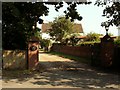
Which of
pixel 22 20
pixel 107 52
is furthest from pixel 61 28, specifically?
pixel 22 20

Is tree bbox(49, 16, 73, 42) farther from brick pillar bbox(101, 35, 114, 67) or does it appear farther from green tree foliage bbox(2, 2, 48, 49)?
green tree foliage bbox(2, 2, 48, 49)

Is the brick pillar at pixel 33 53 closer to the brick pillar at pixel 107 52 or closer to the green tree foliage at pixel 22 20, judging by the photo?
the green tree foliage at pixel 22 20

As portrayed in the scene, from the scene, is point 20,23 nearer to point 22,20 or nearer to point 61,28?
point 22,20

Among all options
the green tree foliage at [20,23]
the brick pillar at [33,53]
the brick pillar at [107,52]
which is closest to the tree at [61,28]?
the brick pillar at [107,52]

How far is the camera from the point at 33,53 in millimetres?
21250

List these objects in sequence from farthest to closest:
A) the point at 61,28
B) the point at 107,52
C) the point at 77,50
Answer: the point at 61,28
the point at 77,50
the point at 107,52

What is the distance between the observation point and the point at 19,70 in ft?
65.8

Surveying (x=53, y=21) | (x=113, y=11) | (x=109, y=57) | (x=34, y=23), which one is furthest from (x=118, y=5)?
(x=53, y=21)

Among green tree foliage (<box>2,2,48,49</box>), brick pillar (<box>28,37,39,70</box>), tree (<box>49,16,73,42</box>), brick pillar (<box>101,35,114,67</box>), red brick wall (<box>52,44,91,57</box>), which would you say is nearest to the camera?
brick pillar (<box>28,37,39,70</box>)

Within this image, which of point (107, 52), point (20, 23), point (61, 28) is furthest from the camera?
point (61, 28)

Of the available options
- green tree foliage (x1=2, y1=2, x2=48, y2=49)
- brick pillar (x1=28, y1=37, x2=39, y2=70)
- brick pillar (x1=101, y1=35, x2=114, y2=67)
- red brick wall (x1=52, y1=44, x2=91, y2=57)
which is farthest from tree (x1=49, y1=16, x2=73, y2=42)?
brick pillar (x1=28, y1=37, x2=39, y2=70)

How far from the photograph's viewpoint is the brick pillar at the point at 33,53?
20.9 meters

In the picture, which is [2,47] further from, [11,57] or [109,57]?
[109,57]

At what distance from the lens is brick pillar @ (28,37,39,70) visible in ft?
68.7
